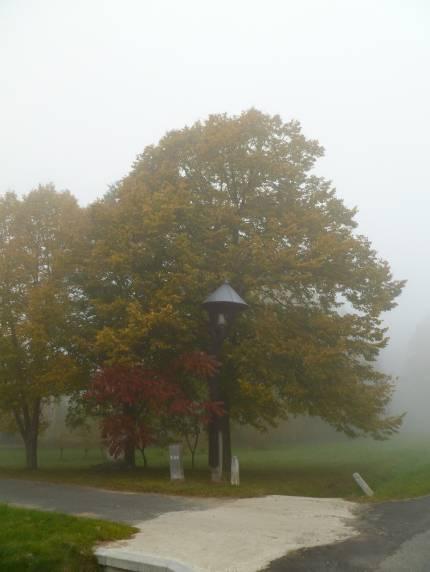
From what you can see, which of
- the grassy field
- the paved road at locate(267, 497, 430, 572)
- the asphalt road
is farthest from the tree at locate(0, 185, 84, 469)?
the paved road at locate(267, 497, 430, 572)

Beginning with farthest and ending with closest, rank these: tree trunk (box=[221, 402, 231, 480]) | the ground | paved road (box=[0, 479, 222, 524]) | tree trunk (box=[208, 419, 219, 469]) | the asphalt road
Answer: tree trunk (box=[221, 402, 231, 480]), tree trunk (box=[208, 419, 219, 469]), paved road (box=[0, 479, 222, 524]), the ground, the asphalt road

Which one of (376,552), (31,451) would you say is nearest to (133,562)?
(376,552)

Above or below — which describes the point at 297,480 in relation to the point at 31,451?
below

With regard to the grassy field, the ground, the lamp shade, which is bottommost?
the grassy field

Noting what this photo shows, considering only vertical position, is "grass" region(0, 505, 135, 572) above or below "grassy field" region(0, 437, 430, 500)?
above

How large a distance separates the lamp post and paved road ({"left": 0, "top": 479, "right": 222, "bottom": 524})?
10.3ft

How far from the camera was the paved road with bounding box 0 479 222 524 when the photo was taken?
10.2 meters

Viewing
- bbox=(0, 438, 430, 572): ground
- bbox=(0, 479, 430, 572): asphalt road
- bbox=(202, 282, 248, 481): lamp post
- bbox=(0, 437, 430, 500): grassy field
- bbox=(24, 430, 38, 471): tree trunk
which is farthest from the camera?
bbox=(24, 430, 38, 471): tree trunk

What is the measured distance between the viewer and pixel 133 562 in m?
6.89

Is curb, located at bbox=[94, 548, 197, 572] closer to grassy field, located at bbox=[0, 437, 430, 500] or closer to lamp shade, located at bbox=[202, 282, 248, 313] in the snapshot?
grassy field, located at bbox=[0, 437, 430, 500]

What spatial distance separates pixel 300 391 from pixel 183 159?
9042 mm

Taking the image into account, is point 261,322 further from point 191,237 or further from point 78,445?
point 78,445

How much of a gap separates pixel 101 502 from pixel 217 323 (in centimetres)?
540

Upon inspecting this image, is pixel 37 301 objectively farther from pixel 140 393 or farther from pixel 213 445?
pixel 213 445
